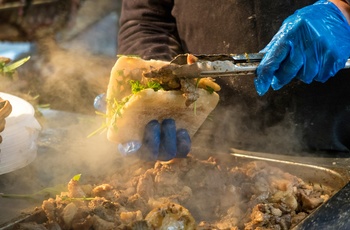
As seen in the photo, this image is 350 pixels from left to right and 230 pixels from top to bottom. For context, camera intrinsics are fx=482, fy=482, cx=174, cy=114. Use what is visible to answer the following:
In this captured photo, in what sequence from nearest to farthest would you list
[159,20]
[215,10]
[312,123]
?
[312,123]
[215,10]
[159,20]

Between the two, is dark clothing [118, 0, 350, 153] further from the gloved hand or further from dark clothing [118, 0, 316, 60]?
the gloved hand

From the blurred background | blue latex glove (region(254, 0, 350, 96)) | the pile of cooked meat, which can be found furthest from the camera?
the blurred background

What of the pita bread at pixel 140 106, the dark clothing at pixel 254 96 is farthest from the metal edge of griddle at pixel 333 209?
the pita bread at pixel 140 106

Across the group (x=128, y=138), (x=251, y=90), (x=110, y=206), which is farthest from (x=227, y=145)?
(x=110, y=206)

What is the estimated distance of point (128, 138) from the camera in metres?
2.38

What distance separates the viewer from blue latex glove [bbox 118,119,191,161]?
7.70ft

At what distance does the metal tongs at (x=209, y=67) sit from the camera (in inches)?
83.0

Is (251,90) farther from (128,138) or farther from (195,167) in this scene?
(128,138)

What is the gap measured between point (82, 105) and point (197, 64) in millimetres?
2471

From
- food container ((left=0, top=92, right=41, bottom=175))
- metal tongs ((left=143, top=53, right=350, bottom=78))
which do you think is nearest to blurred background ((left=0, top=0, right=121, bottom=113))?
food container ((left=0, top=92, right=41, bottom=175))

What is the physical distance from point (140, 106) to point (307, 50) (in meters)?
0.85

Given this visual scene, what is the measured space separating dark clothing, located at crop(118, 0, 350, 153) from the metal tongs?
0.71 m

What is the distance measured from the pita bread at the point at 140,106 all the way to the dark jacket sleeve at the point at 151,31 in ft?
3.09

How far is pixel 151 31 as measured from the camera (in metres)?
3.67
